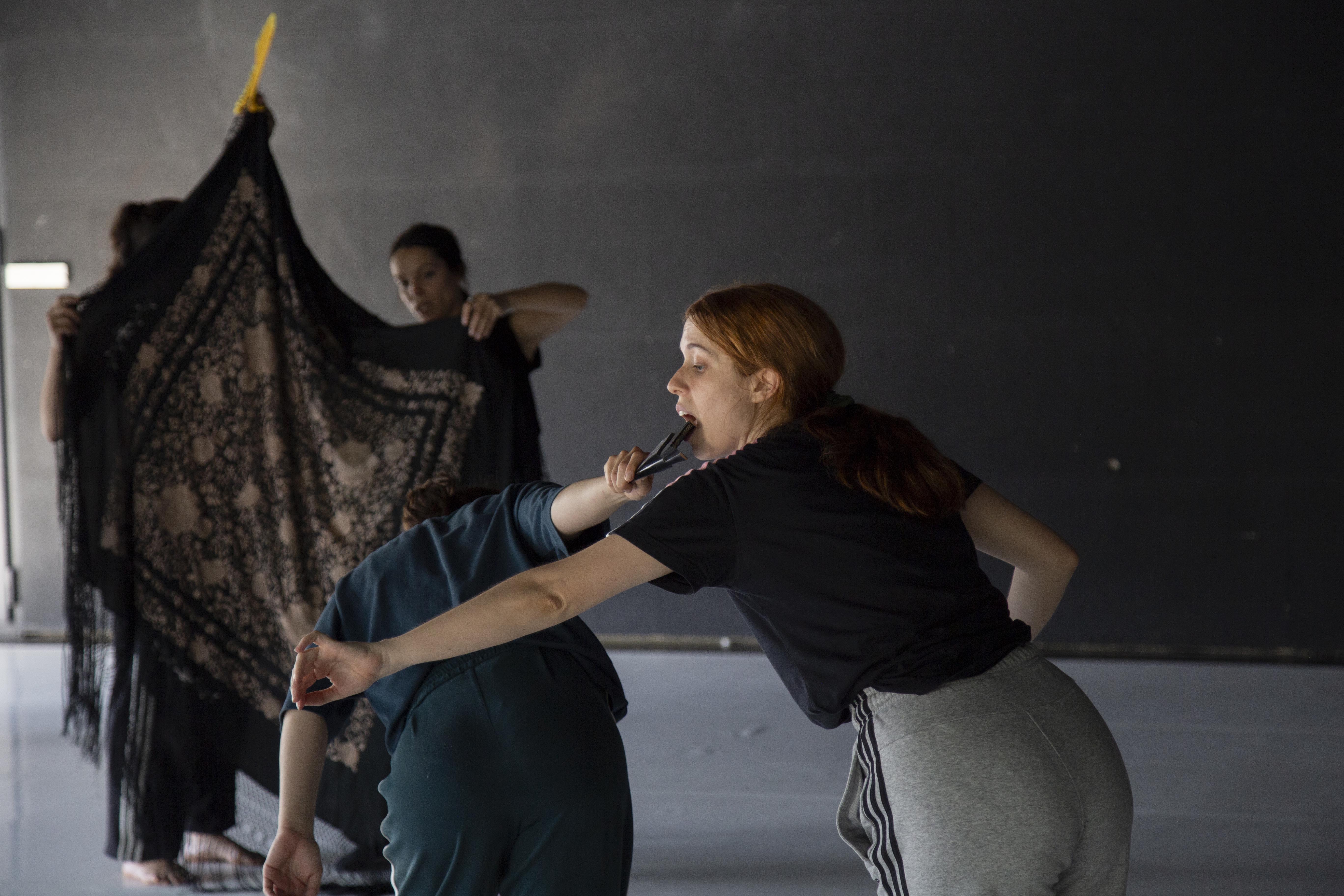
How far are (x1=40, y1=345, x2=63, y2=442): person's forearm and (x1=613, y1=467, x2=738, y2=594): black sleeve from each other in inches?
79.3

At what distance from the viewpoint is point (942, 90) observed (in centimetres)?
531

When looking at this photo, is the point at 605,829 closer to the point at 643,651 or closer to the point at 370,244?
the point at 643,651

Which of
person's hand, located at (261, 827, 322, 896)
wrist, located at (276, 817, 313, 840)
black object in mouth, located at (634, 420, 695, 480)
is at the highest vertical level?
black object in mouth, located at (634, 420, 695, 480)

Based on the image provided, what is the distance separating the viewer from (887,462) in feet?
4.45

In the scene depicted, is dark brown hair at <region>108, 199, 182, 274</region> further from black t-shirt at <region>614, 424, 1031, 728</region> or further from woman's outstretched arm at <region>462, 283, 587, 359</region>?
black t-shirt at <region>614, 424, 1031, 728</region>

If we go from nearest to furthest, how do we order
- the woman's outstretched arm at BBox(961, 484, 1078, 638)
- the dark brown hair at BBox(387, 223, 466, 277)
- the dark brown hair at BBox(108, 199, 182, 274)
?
the woman's outstretched arm at BBox(961, 484, 1078, 638), the dark brown hair at BBox(108, 199, 182, 274), the dark brown hair at BBox(387, 223, 466, 277)

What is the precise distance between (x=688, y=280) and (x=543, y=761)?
4.20 metres

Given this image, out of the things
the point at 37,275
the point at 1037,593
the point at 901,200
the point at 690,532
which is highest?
the point at 901,200

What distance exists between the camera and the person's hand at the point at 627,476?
150cm

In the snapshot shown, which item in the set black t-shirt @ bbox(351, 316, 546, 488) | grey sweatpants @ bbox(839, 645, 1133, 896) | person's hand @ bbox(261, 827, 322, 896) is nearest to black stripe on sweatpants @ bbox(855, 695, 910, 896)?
grey sweatpants @ bbox(839, 645, 1133, 896)

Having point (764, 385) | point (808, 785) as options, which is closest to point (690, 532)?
point (764, 385)

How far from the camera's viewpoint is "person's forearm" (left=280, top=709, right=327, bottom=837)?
4.90 feet

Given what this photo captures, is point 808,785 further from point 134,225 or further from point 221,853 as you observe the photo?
point 134,225

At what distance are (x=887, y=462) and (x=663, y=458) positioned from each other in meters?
0.27
